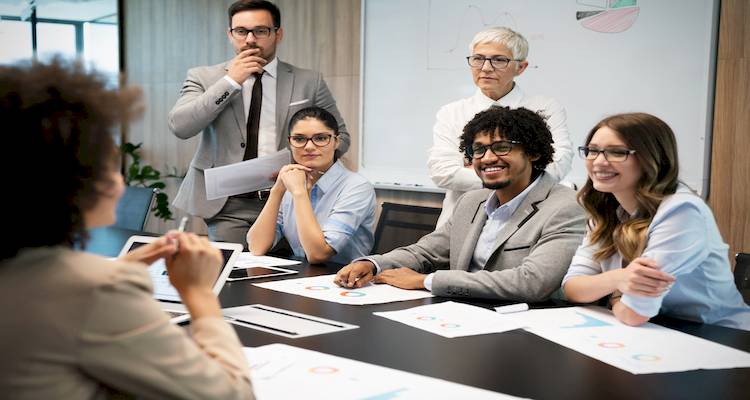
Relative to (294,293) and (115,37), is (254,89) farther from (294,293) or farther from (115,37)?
(115,37)

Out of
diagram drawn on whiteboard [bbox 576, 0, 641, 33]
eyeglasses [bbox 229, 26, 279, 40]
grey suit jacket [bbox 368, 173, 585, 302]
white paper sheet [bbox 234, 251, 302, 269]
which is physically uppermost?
diagram drawn on whiteboard [bbox 576, 0, 641, 33]

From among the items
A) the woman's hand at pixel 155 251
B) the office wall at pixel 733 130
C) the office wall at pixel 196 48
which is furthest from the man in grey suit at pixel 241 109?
the woman's hand at pixel 155 251

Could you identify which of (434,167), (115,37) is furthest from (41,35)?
(434,167)

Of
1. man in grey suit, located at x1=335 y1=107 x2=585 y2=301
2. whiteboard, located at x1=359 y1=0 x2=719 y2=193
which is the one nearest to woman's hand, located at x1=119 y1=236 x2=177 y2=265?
man in grey suit, located at x1=335 y1=107 x2=585 y2=301

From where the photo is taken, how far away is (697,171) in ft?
11.6

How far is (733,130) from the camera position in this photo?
3.43 m

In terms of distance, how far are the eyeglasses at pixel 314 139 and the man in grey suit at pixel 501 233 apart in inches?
22.7

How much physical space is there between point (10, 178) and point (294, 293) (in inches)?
49.6

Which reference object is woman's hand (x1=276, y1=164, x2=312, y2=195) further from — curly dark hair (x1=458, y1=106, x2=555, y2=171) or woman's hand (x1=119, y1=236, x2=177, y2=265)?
woman's hand (x1=119, y1=236, x2=177, y2=265)

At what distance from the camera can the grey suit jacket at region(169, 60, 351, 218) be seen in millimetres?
3060

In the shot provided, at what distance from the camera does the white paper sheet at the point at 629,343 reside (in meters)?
1.39

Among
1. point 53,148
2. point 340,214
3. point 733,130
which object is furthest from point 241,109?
point 53,148

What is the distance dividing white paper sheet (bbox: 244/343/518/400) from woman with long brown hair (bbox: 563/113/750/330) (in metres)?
0.67

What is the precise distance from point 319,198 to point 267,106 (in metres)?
0.52
